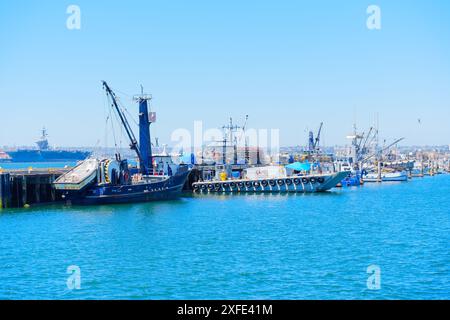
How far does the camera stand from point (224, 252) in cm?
3053

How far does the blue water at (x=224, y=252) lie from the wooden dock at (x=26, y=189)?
328cm

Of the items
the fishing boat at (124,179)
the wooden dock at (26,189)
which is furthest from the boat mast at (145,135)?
the wooden dock at (26,189)

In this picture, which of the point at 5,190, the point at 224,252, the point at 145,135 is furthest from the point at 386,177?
the point at 224,252

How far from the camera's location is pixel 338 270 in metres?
26.0

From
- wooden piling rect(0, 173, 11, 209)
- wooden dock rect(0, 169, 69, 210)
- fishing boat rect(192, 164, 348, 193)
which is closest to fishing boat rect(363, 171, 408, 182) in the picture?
fishing boat rect(192, 164, 348, 193)

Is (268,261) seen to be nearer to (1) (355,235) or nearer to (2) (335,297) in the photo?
(2) (335,297)

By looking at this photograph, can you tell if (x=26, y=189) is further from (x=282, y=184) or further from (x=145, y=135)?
(x=282, y=184)

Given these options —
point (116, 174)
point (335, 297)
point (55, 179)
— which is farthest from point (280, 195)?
point (335, 297)

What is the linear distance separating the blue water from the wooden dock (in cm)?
328

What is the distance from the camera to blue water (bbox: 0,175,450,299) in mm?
22953

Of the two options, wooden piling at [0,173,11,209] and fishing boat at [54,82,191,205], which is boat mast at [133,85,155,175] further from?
wooden piling at [0,173,11,209]

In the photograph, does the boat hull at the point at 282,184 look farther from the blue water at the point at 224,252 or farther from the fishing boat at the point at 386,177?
the fishing boat at the point at 386,177

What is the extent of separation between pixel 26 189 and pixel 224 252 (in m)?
32.7

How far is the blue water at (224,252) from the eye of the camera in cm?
2295
